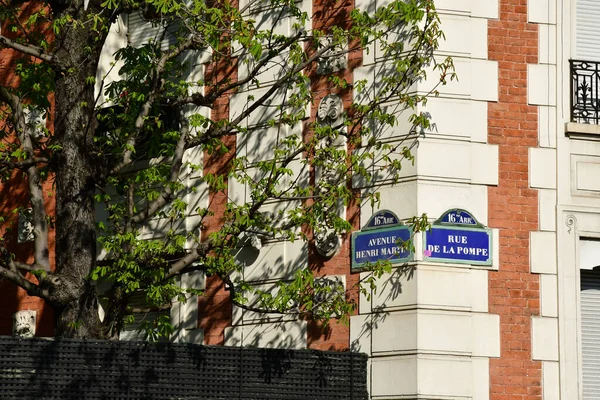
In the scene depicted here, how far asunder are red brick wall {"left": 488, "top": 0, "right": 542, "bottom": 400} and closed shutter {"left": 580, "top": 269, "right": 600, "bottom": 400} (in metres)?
0.70

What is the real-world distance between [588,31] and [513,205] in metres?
2.59

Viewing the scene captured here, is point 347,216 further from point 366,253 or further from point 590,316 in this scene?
point 590,316

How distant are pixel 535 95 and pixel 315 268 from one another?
3.48 metres

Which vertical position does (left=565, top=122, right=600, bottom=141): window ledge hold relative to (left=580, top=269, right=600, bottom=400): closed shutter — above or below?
above

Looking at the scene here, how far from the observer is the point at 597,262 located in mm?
15477

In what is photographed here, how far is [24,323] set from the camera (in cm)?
1942

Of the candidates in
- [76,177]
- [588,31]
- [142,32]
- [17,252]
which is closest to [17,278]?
[76,177]

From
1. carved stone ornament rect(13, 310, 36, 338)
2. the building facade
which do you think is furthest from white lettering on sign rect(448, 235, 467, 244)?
carved stone ornament rect(13, 310, 36, 338)

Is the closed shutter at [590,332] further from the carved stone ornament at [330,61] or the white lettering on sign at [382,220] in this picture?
the carved stone ornament at [330,61]

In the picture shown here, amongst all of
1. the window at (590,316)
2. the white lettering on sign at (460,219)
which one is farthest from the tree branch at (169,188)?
the window at (590,316)

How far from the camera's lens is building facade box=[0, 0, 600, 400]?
14.7 meters

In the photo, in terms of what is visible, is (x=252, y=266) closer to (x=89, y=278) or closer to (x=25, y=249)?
(x=89, y=278)

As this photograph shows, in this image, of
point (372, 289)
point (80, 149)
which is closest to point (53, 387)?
point (80, 149)

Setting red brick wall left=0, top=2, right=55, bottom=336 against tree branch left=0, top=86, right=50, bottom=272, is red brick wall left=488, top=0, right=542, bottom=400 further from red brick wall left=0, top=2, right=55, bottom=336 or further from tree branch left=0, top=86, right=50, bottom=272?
red brick wall left=0, top=2, right=55, bottom=336
